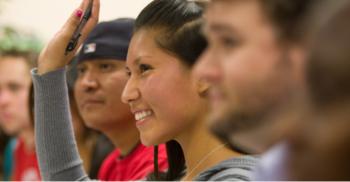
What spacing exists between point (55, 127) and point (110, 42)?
437 mm

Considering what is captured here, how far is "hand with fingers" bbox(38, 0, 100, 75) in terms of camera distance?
1.52 m

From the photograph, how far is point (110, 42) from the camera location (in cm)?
194

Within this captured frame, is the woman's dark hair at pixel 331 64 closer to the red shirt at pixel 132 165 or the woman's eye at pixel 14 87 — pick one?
the red shirt at pixel 132 165

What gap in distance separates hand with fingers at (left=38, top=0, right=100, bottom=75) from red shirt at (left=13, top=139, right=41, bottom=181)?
3.50ft

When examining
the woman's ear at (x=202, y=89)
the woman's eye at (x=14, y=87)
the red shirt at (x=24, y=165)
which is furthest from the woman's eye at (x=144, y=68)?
the woman's eye at (x=14, y=87)

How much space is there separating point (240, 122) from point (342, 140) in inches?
7.3

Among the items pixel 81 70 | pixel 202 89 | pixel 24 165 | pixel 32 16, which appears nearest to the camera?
pixel 202 89

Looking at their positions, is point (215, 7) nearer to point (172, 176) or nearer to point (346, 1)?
point (346, 1)

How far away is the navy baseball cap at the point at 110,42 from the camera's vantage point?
194cm

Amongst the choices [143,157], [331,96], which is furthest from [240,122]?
[143,157]

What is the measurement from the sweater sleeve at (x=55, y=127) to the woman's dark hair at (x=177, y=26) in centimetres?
26

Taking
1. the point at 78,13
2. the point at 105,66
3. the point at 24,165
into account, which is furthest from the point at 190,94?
the point at 24,165

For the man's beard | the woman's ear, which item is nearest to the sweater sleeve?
the woman's ear

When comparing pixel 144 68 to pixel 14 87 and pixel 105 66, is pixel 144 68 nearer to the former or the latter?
pixel 105 66
